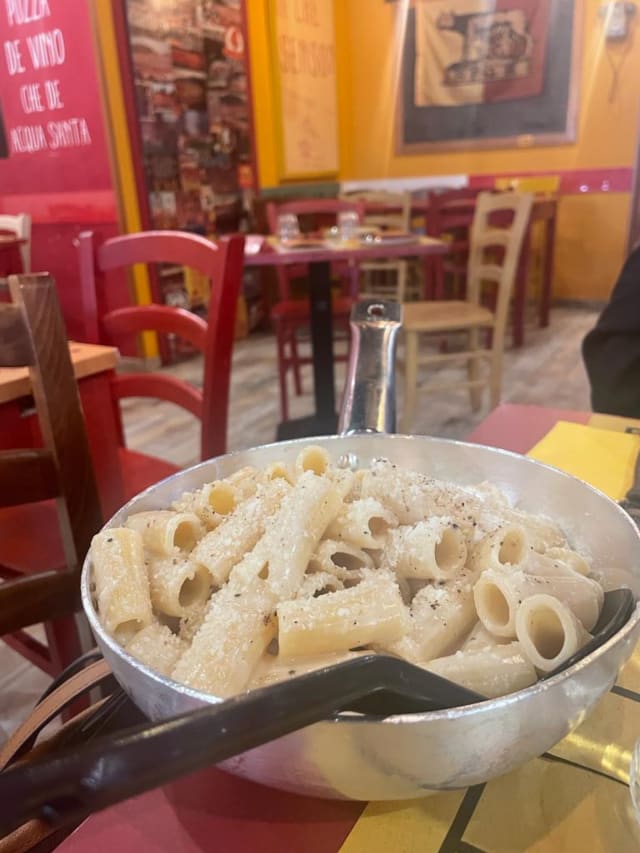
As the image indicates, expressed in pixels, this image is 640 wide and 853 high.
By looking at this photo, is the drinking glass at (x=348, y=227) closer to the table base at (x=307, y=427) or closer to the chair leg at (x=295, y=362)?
the chair leg at (x=295, y=362)

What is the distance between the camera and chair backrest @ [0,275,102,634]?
0.75 m

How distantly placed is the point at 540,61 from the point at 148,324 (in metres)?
4.00

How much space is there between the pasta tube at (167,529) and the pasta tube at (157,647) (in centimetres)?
6

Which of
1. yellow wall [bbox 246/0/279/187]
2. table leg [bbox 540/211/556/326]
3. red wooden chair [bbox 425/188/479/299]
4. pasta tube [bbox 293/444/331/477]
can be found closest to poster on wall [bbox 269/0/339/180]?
yellow wall [bbox 246/0/279/187]

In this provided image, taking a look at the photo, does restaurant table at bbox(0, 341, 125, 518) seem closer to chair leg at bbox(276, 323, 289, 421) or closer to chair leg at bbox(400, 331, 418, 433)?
chair leg at bbox(400, 331, 418, 433)

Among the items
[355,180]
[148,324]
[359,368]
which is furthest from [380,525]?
[355,180]

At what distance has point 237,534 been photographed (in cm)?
44

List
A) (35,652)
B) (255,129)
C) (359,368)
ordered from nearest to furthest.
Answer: (359,368)
(35,652)
(255,129)

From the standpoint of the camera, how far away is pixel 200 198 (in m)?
3.83

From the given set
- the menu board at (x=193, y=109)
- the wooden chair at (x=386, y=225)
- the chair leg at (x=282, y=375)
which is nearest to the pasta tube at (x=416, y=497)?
the chair leg at (x=282, y=375)

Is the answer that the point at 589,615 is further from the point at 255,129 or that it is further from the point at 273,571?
the point at 255,129

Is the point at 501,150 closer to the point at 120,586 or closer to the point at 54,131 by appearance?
the point at 54,131

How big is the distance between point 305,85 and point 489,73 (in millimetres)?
1200

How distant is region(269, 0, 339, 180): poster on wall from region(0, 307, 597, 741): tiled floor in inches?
58.6
